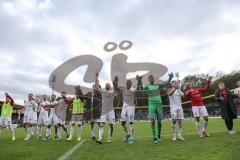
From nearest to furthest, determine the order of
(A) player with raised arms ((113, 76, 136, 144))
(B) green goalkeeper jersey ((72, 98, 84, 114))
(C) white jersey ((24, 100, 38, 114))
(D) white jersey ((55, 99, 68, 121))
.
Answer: (A) player with raised arms ((113, 76, 136, 144)) < (B) green goalkeeper jersey ((72, 98, 84, 114)) < (D) white jersey ((55, 99, 68, 121)) < (C) white jersey ((24, 100, 38, 114))

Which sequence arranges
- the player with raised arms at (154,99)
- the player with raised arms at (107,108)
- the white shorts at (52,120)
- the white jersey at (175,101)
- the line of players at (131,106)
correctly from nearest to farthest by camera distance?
the player with raised arms at (154,99)
the line of players at (131,106)
the white jersey at (175,101)
the player with raised arms at (107,108)
the white shorts at (52,120)

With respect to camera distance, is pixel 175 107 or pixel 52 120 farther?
pixel 52 120

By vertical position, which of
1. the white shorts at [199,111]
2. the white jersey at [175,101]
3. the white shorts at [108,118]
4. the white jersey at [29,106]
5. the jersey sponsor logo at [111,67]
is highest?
the jersey sponsor logo at [111,67]

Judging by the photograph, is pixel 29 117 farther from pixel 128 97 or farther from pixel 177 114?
pixel 177 114

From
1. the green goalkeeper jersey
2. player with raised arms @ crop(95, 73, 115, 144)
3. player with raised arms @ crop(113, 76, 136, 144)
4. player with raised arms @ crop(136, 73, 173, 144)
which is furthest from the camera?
the green goalkeeper jersey

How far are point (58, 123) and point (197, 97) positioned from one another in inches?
273

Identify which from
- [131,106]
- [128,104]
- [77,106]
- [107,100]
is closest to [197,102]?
[131,106]

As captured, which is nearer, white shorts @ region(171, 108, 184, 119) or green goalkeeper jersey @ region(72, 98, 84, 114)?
white shorts @ region(171, 108, 184, 119)

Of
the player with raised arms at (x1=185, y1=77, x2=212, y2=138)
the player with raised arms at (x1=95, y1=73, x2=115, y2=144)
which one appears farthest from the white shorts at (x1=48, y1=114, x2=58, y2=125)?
the player with raised arms at (x1=185, y1=77, x2=212, y2=138)

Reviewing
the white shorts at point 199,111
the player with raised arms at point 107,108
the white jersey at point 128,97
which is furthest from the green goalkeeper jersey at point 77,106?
the white shorts at point 199,111

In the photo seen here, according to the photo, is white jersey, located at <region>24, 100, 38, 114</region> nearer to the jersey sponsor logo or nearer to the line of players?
the line of players

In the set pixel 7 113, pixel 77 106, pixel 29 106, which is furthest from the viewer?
pixel 7 113

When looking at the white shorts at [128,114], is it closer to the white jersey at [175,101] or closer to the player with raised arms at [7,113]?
the white jersey at [175,101]

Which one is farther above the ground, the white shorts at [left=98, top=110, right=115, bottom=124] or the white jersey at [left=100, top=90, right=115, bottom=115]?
the white jersey at [left=100, top=90, right=115, bottom=115]
